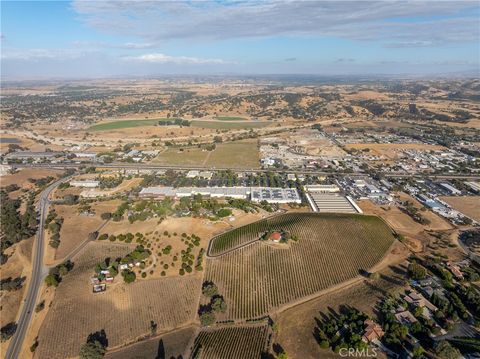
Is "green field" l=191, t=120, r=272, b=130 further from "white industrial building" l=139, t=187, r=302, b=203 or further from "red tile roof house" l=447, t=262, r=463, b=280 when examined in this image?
"red tile roof house" l=447, t=262, r=463, b=280

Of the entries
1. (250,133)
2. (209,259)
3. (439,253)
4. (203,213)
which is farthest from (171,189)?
(250,133)

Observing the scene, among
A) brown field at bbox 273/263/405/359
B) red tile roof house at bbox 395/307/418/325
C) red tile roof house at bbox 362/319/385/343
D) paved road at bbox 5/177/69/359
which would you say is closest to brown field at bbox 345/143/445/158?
brown field at bbox 273/263/405/359

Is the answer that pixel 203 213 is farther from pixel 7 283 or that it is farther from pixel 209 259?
pixel 7 283

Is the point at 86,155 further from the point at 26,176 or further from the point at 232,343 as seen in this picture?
the point at 232,343

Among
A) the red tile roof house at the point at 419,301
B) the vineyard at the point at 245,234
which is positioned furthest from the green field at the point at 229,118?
the red tile roof house at the point at 419,301

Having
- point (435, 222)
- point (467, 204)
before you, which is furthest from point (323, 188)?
point (467, 204)

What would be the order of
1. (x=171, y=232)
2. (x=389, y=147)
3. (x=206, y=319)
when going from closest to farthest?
(x=206, y=319) → (x=171, y=232) → (x=389, y=147)

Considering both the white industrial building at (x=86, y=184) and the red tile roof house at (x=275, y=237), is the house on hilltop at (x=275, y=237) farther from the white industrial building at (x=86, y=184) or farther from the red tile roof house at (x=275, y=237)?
the white industrial building at (x=86, y=184)
